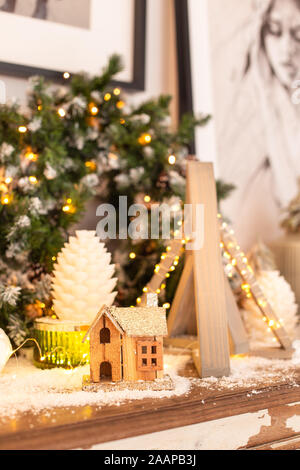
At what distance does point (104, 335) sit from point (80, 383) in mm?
90

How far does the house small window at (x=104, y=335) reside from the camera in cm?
77

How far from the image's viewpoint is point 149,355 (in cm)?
76

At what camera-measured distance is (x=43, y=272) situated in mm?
989

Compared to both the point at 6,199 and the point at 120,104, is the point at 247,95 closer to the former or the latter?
the point at 120,104

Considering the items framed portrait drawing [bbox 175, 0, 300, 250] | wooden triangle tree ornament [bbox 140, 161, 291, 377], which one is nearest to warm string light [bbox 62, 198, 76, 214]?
wooden triangle tree ornament [bbox 140, 161, 291, 377]

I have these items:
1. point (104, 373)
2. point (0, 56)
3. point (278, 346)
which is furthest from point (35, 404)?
point (0, 56)

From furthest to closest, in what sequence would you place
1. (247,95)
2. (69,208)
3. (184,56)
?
(247,95) → (184,56) → (69,208)

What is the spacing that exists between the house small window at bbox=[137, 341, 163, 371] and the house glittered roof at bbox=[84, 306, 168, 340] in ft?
0.06

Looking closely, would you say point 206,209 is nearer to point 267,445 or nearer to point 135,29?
point 267,445

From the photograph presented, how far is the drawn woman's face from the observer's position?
1490 mm

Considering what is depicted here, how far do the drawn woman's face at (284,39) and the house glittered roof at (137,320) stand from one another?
104 cm

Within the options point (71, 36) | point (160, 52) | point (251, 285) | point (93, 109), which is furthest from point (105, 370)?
point (160, 52)

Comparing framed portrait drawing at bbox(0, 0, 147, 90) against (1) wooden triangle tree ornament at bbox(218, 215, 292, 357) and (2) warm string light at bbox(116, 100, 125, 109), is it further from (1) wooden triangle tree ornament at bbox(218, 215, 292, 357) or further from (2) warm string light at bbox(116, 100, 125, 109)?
(1) wooden triangle tree ornament at bbox(218, 215, 292, 357)

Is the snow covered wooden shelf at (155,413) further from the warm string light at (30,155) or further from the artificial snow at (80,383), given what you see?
the warm string light at (30,155)
